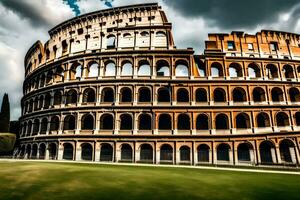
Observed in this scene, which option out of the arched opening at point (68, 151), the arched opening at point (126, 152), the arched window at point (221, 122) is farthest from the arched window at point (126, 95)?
the arched window at point (221, 122)

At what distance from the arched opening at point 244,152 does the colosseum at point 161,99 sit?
120 millimetres

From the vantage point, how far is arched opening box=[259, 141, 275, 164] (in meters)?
28.0

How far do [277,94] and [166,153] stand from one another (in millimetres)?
18166

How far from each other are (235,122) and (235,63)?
8751mm

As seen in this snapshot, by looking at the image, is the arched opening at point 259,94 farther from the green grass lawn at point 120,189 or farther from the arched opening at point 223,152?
the green grass lawn at point 120,189

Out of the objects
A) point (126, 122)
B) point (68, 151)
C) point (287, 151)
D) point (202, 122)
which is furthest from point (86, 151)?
point (287, 151)

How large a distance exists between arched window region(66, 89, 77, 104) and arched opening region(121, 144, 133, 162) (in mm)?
10431

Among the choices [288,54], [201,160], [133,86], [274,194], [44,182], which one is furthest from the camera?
[288,54]

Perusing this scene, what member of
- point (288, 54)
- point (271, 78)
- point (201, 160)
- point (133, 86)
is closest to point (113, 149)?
point (133, 86)

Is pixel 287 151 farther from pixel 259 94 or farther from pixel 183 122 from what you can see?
pixel 183 122

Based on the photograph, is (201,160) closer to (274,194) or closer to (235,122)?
(235,122)

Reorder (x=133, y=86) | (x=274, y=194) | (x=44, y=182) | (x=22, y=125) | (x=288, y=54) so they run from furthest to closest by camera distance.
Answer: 1. (x=22, y=125)
2. (x=288, y=54)
3. (x=133, y=86)
4. (x=44, y=182)
5. (x=274, y=194)

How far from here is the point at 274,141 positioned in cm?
2809

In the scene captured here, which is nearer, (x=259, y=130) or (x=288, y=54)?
(x=259, y=130)
